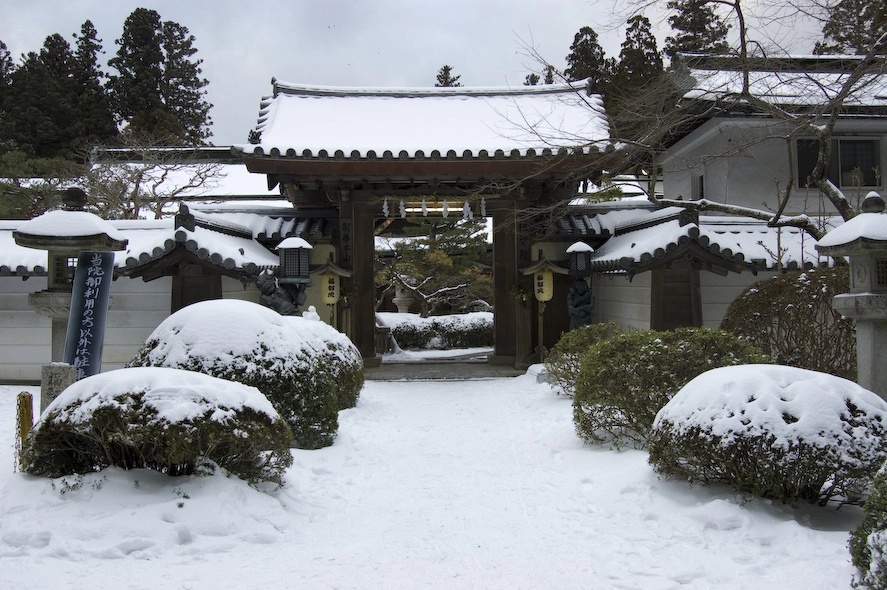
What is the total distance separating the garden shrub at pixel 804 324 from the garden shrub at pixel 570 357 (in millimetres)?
2129

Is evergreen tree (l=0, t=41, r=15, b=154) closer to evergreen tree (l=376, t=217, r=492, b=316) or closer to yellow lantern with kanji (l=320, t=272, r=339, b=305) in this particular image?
evergreen tree (l=376, t=217, r=492, b=316)

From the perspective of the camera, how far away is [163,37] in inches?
1282

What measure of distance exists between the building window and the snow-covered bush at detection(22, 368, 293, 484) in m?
13.2

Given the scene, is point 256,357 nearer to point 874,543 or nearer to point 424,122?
point 874,543

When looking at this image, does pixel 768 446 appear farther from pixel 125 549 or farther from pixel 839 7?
pixel 839 7

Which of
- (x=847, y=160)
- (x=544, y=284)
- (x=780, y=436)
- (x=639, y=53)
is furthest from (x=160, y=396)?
(x=639, y=53)

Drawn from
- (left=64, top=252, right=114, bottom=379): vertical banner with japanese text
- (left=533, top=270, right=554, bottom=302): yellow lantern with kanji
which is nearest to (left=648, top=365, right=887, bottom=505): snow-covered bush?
(left=64, top=252, right=114, bottom=379): vertical banner with japanese text

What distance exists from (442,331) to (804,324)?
15827mm

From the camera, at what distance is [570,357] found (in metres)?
9.05

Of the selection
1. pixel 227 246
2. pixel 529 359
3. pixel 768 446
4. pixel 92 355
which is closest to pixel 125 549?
pixel 92 355

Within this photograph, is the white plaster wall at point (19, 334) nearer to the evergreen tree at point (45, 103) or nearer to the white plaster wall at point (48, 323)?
the white plaster wall at point (48, 323)

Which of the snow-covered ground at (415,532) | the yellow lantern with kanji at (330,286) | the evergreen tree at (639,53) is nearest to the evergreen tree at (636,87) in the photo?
the evergreen tree at (639,53)

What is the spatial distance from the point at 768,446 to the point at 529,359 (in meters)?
8.98

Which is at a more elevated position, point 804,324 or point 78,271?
point 78,271
